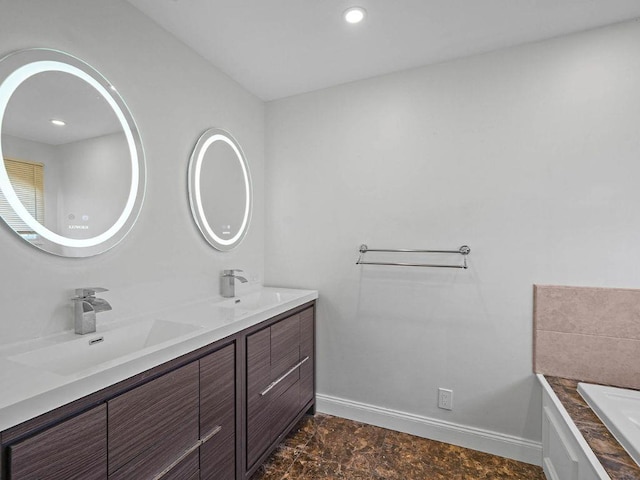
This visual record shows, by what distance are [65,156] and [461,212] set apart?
2142 millimetres

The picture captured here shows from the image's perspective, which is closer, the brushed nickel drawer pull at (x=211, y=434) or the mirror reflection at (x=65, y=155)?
the mirror reflection at (x=65, y=155)

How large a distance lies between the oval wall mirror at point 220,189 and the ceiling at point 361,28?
0.55m

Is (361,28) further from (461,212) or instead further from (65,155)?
(65,155)

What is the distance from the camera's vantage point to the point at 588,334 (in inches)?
68.5

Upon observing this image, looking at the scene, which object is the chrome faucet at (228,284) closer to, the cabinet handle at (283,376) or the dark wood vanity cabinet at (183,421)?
the dark wood vanity cabinet at (183,421)

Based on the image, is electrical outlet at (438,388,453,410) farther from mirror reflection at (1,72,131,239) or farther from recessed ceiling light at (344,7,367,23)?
recessed ceiling light at (344,7,367,23)

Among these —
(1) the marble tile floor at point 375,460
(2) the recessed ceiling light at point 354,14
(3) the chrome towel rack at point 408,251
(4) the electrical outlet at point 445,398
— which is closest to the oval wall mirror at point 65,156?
(2) the recessed ceiling light at point 354,14

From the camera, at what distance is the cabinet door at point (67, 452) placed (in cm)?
77

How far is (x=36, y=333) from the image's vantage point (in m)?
1.19

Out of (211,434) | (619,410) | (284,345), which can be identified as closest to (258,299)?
(284,345)

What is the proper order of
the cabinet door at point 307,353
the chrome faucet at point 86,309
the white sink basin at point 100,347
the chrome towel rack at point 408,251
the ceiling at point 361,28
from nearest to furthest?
the white sink basin at point 100,347, the chrome faucet at point 86,309, the ceiling at point 361,28, the chrome towel rack at point 408,251, the cabinet door at point 307,353

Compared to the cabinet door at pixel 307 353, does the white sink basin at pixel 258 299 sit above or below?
above

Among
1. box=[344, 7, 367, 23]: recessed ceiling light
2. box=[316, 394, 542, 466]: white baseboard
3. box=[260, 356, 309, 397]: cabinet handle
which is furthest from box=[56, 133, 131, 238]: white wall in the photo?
box=[316, 394, 542, 466]: white baseboard

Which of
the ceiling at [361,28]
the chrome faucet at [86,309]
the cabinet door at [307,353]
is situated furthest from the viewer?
the cabinet door at [307,353]
